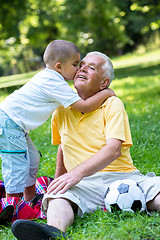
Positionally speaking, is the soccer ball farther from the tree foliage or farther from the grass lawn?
the tree foliage

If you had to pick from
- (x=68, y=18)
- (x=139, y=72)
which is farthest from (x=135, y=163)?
(x=68, y=18)

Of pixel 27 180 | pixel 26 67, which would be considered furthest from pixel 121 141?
pixel 26 67

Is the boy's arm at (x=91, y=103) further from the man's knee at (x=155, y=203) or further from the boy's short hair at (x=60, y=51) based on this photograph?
the man's knee at (x=155, y=203)

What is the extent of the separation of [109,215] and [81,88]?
1.21 m

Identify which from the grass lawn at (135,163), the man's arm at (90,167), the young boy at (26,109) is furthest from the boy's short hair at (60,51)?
the grass lawn at (135,163)

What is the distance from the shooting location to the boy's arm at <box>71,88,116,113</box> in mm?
3211

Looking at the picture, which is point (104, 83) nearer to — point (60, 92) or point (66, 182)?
point (60, 92)

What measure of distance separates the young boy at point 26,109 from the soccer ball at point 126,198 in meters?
1.00

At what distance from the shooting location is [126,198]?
9.48 feet

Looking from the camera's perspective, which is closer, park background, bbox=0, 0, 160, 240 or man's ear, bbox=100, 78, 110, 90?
park background, bbox=0, 0, 160, 240

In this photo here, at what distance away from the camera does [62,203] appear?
2781 millimetres

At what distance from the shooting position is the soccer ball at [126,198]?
113 inches

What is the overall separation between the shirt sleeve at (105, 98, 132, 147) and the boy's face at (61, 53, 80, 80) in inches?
22.2

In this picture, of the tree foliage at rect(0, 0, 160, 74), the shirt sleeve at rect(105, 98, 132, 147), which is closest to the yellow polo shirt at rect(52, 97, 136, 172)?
the shirt sleeve at rect(105, 98, 132, 147)
